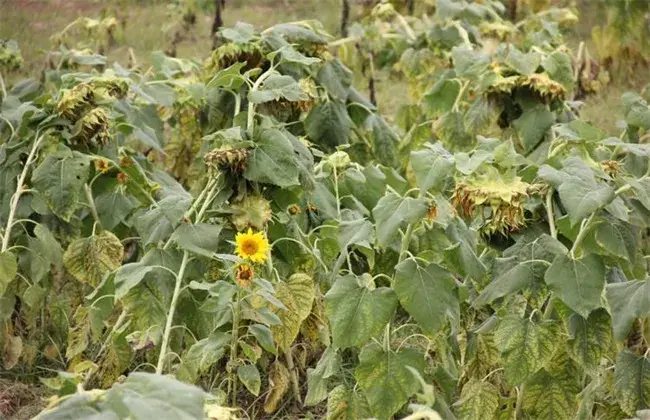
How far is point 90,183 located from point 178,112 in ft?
1.91

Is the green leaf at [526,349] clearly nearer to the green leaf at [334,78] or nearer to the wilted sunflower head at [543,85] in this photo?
the wilted sunflower head at [543,85]

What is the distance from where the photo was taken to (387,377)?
1.96m

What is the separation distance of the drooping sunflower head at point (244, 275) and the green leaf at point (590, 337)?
617 mm

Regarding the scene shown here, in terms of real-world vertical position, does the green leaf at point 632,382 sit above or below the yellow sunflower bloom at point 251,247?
below

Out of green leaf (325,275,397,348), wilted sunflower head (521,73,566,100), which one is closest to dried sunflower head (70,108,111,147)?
green leaf (325,275,397,348)

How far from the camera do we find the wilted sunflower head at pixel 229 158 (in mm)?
2094

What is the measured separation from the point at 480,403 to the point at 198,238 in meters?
0.65

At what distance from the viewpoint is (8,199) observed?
8.38 ft

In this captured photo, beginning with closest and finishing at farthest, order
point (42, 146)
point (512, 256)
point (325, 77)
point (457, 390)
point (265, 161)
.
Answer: point (512, 256) < point (265, 161) < point (457, 390) < point (42, 146) < point (325, 77)

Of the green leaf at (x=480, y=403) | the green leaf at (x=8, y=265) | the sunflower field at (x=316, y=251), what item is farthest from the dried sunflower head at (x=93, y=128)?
the green leaf at (x=480, y=403)

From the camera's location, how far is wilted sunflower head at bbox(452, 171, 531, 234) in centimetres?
188

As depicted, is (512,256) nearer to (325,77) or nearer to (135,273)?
(135,273)

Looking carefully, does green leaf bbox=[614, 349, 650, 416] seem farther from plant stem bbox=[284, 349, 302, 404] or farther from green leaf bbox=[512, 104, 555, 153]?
green leaf bbox=[512, 104, 555, 153]

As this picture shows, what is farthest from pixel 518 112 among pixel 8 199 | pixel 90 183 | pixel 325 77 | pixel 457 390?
pixel 8 199
